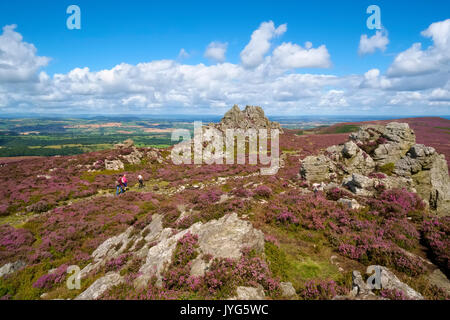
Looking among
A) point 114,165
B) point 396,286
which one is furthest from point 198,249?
point 114,165

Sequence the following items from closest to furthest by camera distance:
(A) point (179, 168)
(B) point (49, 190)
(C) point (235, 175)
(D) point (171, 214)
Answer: (D) point (171, 214), (B) point (49, 190), (C) point (235, 175), (A) point (179, 168)

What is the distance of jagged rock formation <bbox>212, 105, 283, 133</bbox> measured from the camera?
71938 millimetres

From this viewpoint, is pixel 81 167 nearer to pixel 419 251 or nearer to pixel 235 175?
pixel 235 175

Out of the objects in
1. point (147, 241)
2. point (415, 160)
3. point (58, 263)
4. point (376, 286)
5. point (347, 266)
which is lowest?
point (58, 263)

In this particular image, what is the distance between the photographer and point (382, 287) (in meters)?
6.94

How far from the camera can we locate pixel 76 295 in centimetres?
984

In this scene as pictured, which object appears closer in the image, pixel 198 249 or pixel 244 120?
pixel 198 249

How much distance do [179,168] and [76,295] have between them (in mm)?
33656

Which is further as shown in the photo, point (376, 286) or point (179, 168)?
point (179, 168)

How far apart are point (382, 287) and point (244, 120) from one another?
230ft

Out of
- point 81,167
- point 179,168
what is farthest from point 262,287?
point 81,167

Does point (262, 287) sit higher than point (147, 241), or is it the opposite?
point (262, 287)

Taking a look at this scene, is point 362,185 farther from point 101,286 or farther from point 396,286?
point 101,286

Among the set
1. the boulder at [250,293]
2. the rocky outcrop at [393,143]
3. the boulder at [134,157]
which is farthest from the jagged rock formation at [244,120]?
the boulder at [250,293]
